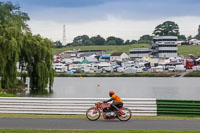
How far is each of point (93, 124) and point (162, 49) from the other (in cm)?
15677

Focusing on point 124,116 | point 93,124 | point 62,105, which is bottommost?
point 93,124

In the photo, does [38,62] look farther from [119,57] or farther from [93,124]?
[119,57]

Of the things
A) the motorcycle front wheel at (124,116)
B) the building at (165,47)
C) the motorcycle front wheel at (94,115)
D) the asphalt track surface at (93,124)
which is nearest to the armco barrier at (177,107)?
the asphalt track surface at (93,124)

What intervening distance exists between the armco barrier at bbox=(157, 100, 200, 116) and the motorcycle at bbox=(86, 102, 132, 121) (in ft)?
8.31

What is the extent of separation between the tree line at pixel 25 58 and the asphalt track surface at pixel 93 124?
2918 centimetres

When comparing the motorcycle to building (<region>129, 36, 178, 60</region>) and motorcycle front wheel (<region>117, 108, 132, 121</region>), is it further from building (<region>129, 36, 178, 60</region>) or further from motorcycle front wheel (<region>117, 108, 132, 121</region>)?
building (<region>129, 36, 178, 60</region>)

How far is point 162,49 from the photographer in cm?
17212

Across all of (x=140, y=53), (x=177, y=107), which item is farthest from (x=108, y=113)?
(x=140, y=53)

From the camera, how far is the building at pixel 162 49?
172m

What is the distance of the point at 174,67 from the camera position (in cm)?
13325

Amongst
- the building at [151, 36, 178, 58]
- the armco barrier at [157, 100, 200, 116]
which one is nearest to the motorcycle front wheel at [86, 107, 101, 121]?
the armco barrier at [157, 100, 200, 116]

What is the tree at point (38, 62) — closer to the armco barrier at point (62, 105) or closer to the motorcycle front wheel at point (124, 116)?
the armco barrier at point (62, 105)

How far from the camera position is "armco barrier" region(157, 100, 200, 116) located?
2078 centimetres

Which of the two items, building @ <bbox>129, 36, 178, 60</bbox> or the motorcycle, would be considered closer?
the motorcycle
